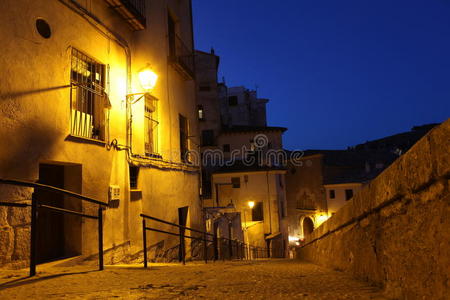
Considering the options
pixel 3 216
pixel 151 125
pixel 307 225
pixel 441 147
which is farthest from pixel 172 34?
pixel 307 225

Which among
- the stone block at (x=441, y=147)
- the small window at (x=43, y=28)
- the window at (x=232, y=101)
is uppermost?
the window at (x=232, y=101)

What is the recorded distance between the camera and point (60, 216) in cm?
552

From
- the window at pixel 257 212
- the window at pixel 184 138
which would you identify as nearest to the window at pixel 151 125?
the window at pixel 184 138

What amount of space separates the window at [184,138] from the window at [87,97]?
4.31 meters

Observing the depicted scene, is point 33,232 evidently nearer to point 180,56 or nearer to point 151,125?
point 151,125

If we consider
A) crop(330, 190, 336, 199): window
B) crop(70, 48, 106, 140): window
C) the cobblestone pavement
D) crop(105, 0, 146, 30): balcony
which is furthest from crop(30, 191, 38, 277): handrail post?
crop(330, 190, 336, 199): window

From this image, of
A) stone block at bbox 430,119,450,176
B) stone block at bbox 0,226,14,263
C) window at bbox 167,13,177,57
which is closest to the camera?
stone block at bbox 430,119,450,176

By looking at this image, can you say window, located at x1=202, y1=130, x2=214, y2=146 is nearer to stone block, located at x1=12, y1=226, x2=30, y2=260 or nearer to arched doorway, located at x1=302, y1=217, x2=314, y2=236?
arched doorway, located at x1=302, y1=217, x2=314, y2=236

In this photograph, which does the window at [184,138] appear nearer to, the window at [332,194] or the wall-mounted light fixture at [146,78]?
the wall-mounted light fixture at [146,78]

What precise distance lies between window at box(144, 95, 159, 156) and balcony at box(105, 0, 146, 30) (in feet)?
5.78

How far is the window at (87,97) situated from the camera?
574cm

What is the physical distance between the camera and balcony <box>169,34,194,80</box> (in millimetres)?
9863

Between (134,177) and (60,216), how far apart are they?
2.00 meters

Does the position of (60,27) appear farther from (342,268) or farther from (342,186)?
(342,186)
